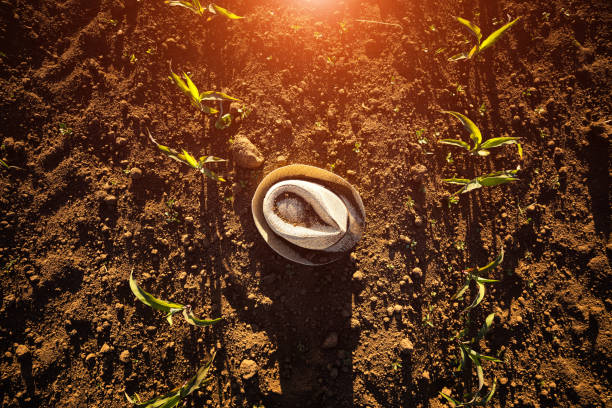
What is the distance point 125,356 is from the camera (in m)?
2.61

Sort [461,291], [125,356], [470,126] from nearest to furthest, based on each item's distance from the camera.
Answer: [470,126] < [461,291] < [125,356]

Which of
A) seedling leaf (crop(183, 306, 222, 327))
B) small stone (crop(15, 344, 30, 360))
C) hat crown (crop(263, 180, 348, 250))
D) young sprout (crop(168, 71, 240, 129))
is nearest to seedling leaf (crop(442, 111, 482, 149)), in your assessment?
hat crown (crop(263, 180, 348, 250))

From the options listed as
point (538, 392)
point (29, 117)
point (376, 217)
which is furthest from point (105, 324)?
point (538, 392)

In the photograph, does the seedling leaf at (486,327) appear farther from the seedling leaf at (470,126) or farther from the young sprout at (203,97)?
the young sprout at (203,97)

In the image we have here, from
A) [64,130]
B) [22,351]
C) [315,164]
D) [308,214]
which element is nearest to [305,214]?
[308,214]

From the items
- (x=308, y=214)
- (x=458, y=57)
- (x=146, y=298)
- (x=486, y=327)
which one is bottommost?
(x=486, y=327)

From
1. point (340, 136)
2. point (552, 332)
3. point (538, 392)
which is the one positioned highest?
point (340, 136)

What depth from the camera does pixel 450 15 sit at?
2.88m

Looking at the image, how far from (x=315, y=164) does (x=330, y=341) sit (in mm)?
1578

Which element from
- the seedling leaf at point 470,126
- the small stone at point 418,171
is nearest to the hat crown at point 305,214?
the small stone at point 418,171

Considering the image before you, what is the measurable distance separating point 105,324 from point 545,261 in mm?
4021

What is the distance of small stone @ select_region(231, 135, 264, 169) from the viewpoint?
2670 millimetres

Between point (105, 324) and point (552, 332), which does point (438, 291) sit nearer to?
point (552, 332)

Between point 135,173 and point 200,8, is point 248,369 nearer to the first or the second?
point 135,173
